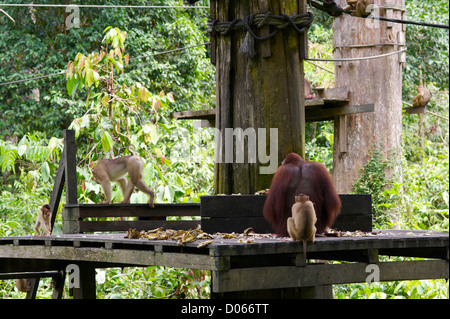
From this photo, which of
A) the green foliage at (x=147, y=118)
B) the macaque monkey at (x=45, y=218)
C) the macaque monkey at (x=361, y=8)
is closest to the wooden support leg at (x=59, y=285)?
the macaque monkey at (x=45, y=218)

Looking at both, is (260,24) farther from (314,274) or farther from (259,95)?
(314,274)

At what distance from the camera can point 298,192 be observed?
404 cm

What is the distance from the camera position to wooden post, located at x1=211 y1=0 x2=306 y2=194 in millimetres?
4270

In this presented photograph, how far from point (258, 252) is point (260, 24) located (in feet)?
5.24

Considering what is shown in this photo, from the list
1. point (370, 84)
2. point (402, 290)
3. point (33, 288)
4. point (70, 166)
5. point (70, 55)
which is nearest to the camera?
point (70, 166)

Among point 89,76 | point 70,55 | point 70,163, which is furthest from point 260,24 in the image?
point 70,55

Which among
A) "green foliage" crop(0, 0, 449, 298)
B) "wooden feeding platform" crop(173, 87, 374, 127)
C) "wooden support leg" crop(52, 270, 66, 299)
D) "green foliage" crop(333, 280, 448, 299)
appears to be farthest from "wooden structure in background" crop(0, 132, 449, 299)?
"green foliage" crop(0, 0, 449, 298)

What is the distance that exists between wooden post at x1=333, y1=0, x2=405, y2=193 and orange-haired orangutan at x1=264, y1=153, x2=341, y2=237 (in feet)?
9.65

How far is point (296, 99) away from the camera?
14.2 feet

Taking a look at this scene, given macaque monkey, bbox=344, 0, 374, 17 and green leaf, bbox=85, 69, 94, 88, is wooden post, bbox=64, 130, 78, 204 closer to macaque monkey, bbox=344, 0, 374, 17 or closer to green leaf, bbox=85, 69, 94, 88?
green leaf, bbox=85, 69, 94, 88

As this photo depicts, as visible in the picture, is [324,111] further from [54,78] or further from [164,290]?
[54,78]
